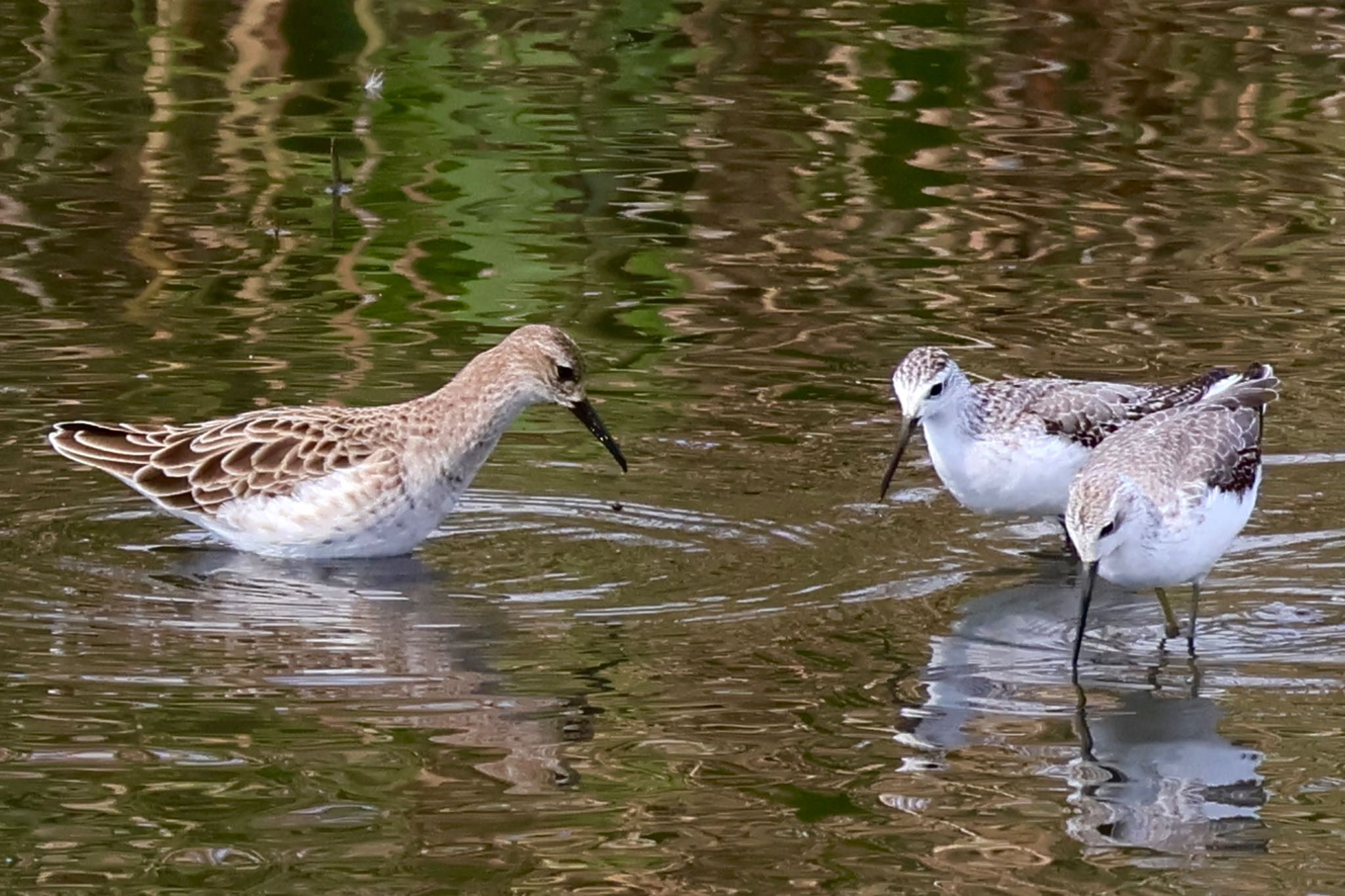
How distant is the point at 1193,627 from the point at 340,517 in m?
3.25

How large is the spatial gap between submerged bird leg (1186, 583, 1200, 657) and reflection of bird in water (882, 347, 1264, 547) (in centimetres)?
108

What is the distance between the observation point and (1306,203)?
14406 mm

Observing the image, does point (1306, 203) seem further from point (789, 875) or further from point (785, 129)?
point (789, 875)

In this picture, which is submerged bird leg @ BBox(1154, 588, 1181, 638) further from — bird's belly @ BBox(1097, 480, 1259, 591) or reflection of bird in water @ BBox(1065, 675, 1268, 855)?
reflection of bird in water @ BBox(1065, 675, 1268, 855)

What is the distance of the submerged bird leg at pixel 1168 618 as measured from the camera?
339 inches

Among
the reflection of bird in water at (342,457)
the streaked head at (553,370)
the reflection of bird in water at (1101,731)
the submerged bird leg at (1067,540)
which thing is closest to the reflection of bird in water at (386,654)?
the reflection of bird in water at (342,457)

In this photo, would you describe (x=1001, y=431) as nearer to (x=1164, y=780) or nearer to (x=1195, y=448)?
(x=1195, y=448)

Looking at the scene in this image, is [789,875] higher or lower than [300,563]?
higher

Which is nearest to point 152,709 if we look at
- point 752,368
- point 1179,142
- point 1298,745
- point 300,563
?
point 300,563

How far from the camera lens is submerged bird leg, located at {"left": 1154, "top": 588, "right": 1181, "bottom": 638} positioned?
339 inches

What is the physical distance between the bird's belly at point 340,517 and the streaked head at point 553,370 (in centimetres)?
63

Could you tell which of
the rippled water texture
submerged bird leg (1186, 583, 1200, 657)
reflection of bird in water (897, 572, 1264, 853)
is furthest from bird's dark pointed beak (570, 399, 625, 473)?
submerged bird leg (1186, 583, 1200, 657)

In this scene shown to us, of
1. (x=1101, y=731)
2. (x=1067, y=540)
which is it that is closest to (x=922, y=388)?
(x=1067, y=540)

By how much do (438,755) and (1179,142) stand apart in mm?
9746
